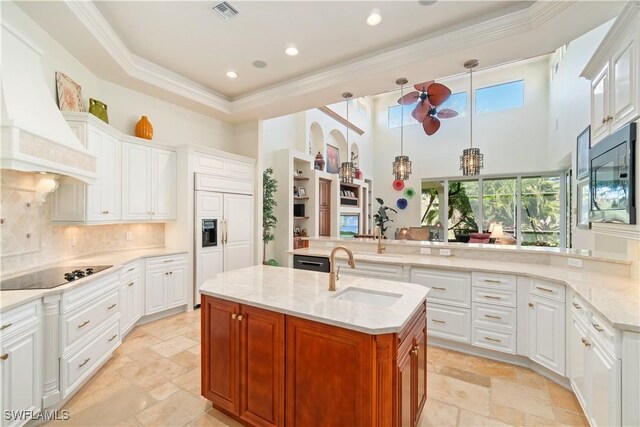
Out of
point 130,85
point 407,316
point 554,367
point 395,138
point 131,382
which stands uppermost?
point 395,138

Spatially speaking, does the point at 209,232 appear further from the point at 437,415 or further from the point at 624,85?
the point at 624,85

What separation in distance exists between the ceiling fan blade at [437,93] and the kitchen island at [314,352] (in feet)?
8.68

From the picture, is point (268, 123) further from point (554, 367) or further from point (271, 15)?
point (554, 367)

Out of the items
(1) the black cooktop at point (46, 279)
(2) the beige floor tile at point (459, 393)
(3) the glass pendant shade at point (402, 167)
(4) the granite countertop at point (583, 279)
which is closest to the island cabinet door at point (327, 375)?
(2) the beige floor tile at point (459, 393)

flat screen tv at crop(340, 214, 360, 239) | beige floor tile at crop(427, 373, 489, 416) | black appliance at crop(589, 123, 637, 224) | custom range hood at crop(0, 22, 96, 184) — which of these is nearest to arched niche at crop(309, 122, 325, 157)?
flat screen tv at crop(340, 214, 360, 239)

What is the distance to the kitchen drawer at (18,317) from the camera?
1.72m

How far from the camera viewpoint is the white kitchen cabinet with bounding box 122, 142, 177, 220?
373 cm

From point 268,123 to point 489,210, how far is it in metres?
6.62

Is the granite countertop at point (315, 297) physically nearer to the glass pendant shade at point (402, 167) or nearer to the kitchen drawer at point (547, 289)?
the kitchen drawer at point (547, 289)

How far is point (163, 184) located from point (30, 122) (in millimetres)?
2082

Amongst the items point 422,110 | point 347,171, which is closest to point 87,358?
point 347,171

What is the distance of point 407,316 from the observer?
5.08 ft

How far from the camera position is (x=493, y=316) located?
112 inches

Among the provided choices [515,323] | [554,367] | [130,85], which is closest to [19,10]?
[130,85]
